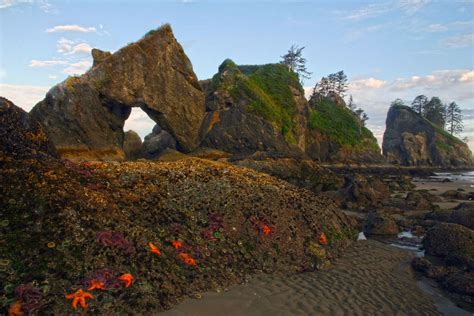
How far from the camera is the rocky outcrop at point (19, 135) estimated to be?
9328 millimetres

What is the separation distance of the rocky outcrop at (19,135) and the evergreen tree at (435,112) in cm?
11889

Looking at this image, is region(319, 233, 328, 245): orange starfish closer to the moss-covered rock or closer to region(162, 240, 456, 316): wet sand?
the moss-covered rock

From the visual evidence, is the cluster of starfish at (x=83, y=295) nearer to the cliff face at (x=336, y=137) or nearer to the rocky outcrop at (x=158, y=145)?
the rocky outcrop at (x=158, y=145)

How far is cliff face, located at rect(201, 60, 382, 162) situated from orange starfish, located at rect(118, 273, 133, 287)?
94.6 ft

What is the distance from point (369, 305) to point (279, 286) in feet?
7.53

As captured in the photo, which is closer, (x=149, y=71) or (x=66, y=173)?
(x=66, y=173)

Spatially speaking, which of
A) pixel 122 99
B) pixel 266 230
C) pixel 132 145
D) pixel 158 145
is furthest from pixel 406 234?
pixel 132 145

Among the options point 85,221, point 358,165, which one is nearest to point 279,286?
point 85,221

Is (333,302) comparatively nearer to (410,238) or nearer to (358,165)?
(410,238)

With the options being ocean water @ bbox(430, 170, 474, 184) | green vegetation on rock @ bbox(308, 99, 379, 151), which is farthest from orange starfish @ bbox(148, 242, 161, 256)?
green vegetation on rock @ bbox(308, 99, 379, 151)

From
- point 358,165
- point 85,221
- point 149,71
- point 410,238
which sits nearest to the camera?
point 85,221

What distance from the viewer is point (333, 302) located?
834cm

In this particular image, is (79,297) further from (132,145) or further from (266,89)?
(266,89)

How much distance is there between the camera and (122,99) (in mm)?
36062
